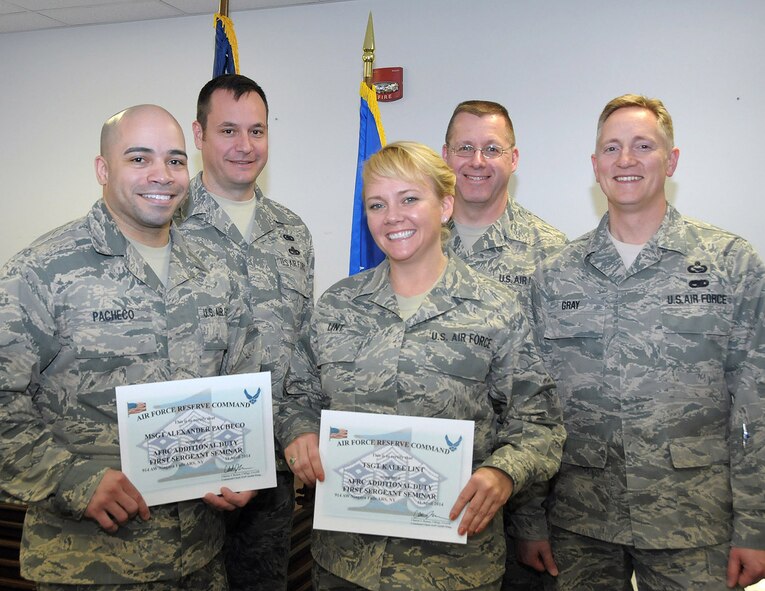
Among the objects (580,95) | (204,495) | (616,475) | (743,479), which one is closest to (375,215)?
(204,495)

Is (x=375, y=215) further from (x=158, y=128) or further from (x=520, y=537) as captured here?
(x=520, y=537)

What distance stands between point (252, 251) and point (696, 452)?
5.20 ft

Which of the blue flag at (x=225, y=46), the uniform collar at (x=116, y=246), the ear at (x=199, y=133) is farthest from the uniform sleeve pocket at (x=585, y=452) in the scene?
the blue flag at (x=225, y=46)

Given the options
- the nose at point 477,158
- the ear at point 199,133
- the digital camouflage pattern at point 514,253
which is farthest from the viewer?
the ear at point 199,133

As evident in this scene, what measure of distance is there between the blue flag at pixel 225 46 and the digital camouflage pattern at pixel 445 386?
2.03m

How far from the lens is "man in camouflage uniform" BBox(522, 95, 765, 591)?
6.37 feet

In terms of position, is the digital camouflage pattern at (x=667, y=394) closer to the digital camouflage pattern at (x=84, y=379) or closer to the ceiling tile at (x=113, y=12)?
the digital camouflage pattern at (x=84, y=379)

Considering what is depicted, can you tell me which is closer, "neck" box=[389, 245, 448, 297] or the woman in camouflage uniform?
the woman in camouflage uniform

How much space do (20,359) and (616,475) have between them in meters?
1.58

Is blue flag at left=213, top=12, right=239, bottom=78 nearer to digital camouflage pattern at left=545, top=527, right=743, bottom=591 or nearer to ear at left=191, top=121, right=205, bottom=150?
ear at left=191, top=121, right=205, bottom=150

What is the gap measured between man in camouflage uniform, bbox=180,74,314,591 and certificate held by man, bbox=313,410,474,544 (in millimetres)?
896

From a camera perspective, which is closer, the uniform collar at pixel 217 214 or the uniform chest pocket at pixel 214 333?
the uniform chest pocket at pixel 214 333

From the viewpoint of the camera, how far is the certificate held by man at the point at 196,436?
1.71 meters

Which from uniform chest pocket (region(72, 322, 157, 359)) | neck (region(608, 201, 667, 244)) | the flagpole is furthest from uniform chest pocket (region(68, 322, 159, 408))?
the flagpole
